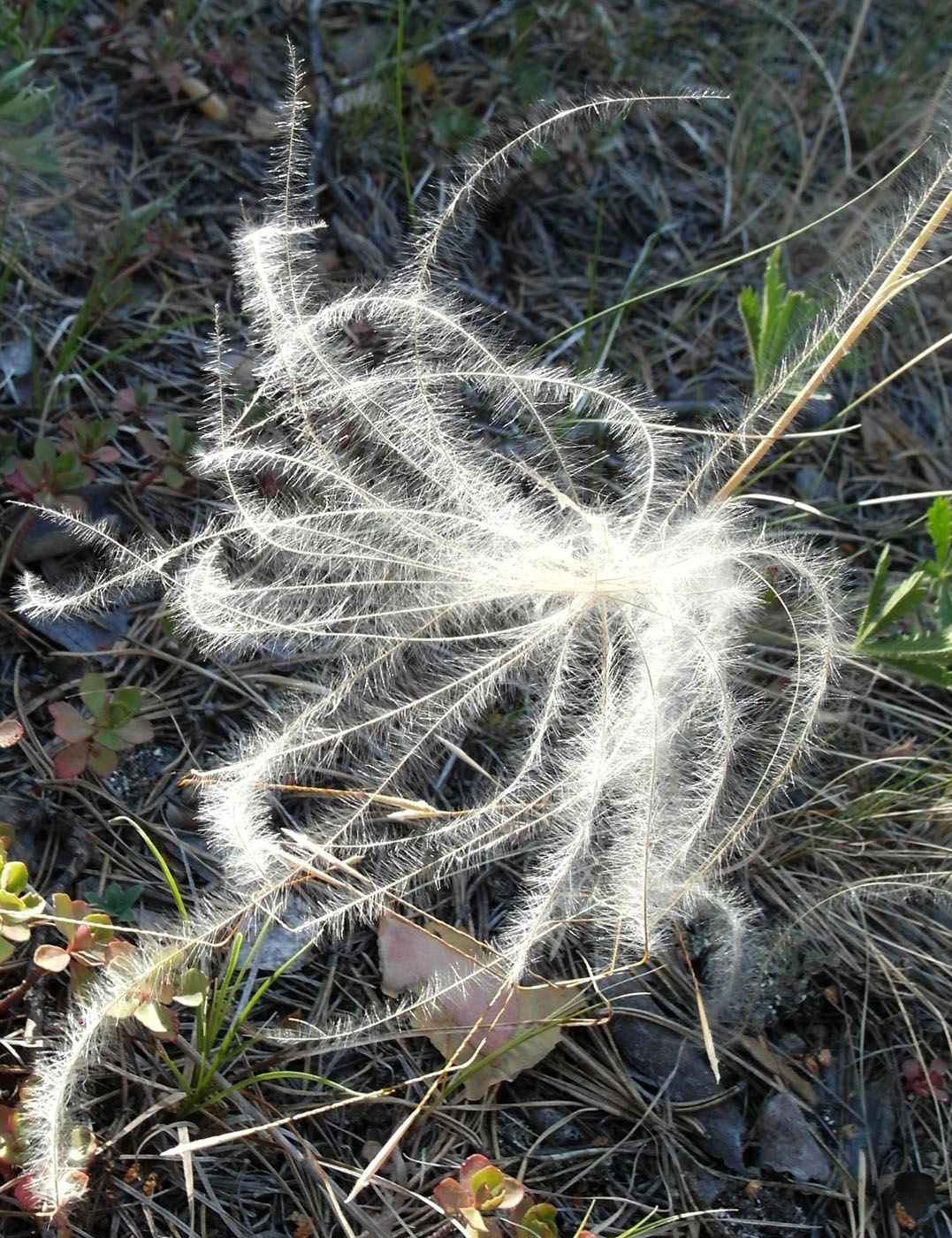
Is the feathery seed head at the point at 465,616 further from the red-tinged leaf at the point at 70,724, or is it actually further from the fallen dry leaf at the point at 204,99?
the fallen dry leaf at the point at 204,99

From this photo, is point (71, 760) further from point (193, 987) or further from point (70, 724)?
point (193, 987)

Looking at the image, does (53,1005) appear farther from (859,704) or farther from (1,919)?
(859,704)

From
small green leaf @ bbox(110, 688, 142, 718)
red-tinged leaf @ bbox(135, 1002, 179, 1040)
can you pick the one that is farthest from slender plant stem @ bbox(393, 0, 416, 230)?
red-tinged leaf @ bbox(135, 1002, 179, 1040)

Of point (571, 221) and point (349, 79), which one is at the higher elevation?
point (349, 79)

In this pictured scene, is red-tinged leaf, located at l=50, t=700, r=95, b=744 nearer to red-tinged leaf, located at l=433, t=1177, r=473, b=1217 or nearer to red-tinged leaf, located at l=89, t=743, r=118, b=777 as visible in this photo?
red-tinged leaf, located at l=89, t=743, r=118, b=777

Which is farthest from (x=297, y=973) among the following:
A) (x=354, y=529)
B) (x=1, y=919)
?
(x=354, y=529)

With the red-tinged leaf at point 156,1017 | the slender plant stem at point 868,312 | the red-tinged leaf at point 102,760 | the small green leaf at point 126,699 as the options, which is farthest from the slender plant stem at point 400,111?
the red-tinged leaf at point 156,1017
